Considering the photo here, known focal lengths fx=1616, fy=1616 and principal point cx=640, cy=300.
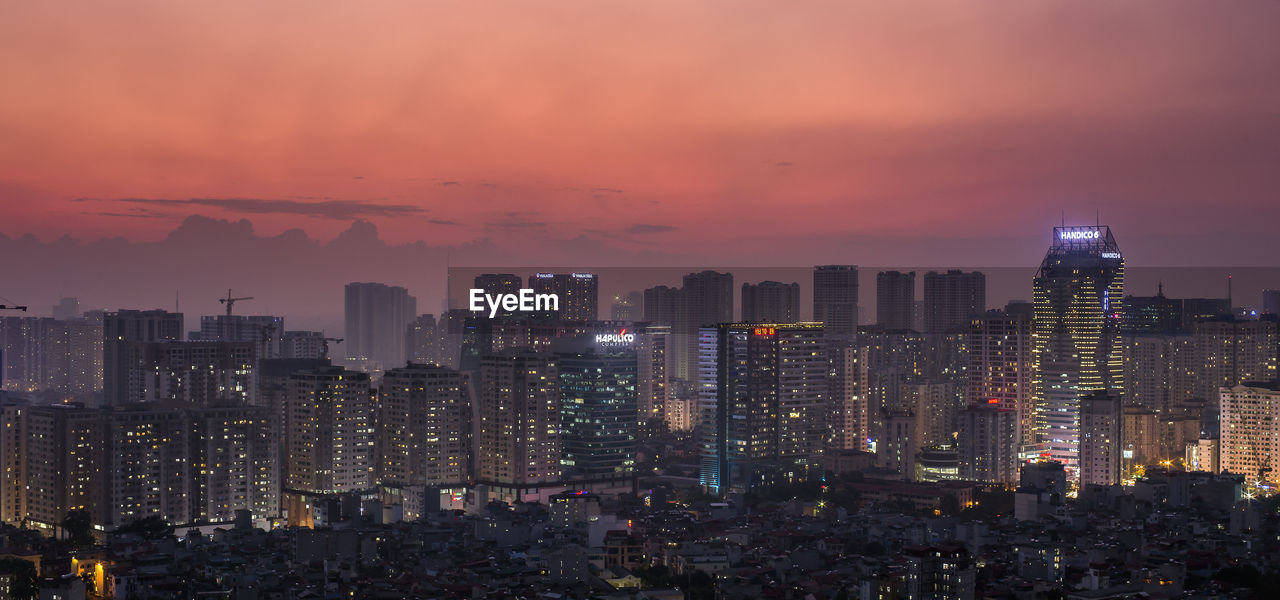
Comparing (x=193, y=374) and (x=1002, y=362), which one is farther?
(x=1002, y=362)

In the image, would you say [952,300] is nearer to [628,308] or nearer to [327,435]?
[628,308]

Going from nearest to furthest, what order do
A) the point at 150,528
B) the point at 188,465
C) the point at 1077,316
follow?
the point at 150,528
the point at 188,465
the point at 1077,316

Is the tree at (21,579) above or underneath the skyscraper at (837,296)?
underneath

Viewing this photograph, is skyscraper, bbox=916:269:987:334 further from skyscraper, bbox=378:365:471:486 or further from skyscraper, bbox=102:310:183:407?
skyscraper, bbox=102:310:183:407

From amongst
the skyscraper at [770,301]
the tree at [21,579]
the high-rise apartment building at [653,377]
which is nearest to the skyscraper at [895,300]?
the skyscraper at [770,301]

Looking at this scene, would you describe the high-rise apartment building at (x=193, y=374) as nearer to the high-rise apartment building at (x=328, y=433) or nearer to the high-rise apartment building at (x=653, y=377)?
the high-rise apartment building at (x=328, y=433)

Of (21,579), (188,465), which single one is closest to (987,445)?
(188,465)
